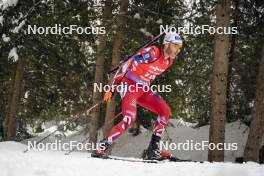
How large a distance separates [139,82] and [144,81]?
109mm

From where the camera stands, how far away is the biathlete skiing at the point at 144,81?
7.05m

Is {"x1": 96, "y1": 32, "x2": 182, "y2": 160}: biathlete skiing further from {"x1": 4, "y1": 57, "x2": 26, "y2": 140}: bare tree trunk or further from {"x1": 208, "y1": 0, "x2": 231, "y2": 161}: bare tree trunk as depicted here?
{"x1": 4, "y1": 57, "x2": 26, "y2": 140}: bare tree trunk

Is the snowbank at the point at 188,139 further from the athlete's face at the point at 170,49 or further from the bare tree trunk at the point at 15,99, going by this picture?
the athlete's face at the point at 170,49

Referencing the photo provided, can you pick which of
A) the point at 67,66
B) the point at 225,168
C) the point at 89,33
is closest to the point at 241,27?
the point at 89,33

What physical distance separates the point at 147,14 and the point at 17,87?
5.01 metres

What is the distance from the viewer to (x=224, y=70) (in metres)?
8.86

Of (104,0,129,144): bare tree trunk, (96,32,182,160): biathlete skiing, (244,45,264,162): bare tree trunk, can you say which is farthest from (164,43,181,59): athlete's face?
(104,0,129,144): bare tree trunk

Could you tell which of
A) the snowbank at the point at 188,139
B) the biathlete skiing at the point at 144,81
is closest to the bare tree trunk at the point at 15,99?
the snowbank at the point at 188,139

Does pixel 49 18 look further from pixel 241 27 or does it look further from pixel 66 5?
pixel 241 27

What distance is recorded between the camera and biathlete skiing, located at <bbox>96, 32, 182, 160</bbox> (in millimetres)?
7051

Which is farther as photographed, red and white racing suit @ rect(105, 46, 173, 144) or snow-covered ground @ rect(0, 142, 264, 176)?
red and white racing suit @ rect(105, 46, 173, 144)

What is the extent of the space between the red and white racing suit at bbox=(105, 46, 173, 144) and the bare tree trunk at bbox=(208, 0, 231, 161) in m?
1.90

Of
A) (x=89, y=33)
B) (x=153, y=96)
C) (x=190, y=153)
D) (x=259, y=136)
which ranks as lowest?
(x=190, y=153)

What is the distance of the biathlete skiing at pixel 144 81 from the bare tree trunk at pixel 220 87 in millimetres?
1905
